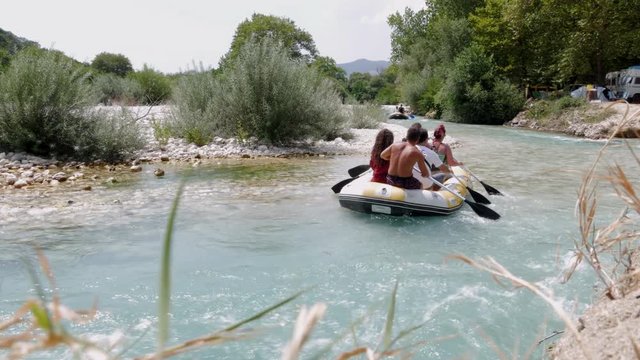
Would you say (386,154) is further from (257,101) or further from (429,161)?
(257,101)

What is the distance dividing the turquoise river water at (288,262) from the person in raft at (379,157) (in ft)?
2.37

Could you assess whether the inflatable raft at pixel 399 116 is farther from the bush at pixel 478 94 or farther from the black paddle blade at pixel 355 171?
the black paddle blade at pixel 355 171

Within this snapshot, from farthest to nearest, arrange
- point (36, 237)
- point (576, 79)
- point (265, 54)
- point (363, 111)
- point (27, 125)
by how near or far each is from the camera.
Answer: point (576, 79), point (363, 111), point (265, 54), point (27, 125), point (36, 237)

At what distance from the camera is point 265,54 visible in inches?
653

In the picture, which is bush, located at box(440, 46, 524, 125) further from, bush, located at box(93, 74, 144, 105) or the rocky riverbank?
bush, located at box(93, 74, 144, 105)

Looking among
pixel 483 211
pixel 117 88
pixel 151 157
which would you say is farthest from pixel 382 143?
pixel 117 88

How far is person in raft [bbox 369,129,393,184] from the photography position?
340 inches

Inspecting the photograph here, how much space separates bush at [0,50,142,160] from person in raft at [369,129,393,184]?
805 centimetres

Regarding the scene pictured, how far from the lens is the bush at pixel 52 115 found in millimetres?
12992

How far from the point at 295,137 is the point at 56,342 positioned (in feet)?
55.6

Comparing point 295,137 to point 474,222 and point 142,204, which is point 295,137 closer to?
point 142,204

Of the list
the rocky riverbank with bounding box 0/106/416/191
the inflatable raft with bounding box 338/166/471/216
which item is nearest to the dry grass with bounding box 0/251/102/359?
the inflatable raft with bounding box 338/166/471/216

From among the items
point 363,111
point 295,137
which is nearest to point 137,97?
point 363,111

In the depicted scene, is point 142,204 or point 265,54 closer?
point 142,204
